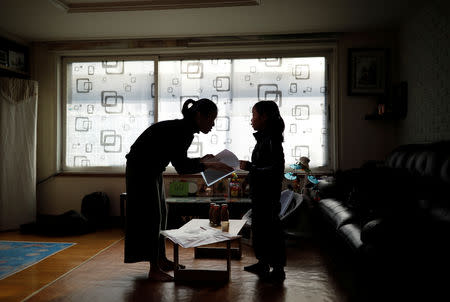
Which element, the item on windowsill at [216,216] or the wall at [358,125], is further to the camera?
the wall at [358,125]

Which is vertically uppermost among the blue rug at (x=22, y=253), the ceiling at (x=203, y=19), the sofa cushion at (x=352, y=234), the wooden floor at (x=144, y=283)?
the ceiling at (x=203, y=19)

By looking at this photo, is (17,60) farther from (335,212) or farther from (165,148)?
(335,212)

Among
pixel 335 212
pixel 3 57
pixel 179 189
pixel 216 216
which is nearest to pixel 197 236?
pixel 216 216

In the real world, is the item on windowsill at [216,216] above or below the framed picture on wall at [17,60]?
below

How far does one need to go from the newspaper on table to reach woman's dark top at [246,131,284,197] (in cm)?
39

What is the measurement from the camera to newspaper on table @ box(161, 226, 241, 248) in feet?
7.91

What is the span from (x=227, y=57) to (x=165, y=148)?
2.71 m

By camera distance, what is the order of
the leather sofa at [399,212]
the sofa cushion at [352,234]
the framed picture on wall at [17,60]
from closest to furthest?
1. the leather sofa at [399,212]
2. the sofa cushion at [352,234]
3. the framed picture on wall at [17,60]

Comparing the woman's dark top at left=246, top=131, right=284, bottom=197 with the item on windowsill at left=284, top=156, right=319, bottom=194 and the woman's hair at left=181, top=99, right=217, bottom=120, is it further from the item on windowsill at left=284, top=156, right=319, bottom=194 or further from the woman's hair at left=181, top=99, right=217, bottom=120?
the item on windowsill at left=284, top=156, right=319, bottom=194

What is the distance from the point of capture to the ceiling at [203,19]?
3859 mm

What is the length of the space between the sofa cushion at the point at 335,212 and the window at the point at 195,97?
1193 mm

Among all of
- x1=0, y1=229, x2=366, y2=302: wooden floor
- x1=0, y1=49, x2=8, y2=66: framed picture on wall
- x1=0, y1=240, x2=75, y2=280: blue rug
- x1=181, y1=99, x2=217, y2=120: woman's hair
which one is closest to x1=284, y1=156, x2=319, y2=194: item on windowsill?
x1=0, y1=229, x2=366, y2=302: wooden floor

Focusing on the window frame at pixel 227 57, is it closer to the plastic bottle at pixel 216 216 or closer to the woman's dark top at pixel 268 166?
the plastic bottle at pixel 216 216

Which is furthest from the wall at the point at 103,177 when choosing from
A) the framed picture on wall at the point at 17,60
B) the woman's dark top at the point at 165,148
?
the woman's dark top at the point at 165,148
